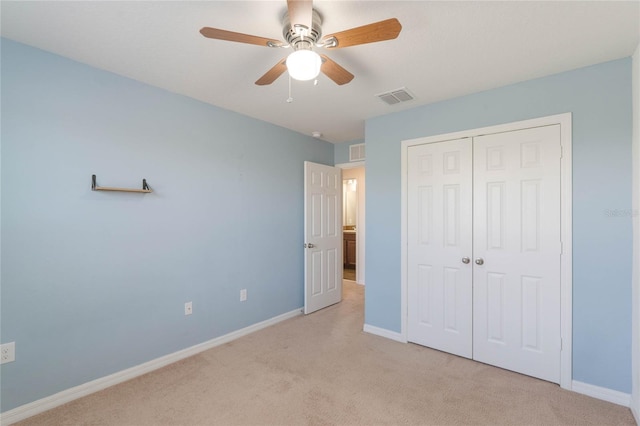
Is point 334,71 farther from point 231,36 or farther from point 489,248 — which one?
point 489,248

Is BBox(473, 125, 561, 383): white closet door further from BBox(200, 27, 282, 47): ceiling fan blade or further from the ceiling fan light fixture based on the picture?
BBox(200, 27, 282, 47): ceiling fan blade

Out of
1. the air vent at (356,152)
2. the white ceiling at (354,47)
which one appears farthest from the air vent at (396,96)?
the air vent at (356,152)

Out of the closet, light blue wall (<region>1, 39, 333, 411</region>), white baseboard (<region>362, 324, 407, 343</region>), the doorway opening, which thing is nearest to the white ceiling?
light blue wall (<region>1, 39, 333, 411</region>)

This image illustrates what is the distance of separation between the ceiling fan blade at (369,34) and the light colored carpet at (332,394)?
7.44 ft

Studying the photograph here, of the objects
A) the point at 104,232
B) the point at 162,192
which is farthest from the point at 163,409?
the point at 162,192

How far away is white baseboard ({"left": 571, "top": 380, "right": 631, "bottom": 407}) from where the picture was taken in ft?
6.91

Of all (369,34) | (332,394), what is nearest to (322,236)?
(332,394)

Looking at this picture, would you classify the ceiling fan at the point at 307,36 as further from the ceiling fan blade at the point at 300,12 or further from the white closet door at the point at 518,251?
the white closet door at the point at 518,251

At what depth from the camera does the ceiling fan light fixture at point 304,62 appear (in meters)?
1.45

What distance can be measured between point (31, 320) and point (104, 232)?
27.9 inches

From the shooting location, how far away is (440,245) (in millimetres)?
2953

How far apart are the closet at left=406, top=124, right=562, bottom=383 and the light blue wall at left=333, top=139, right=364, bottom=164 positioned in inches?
58.2

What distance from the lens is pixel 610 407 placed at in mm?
2092

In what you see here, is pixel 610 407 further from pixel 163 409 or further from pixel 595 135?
pixel 163 409
